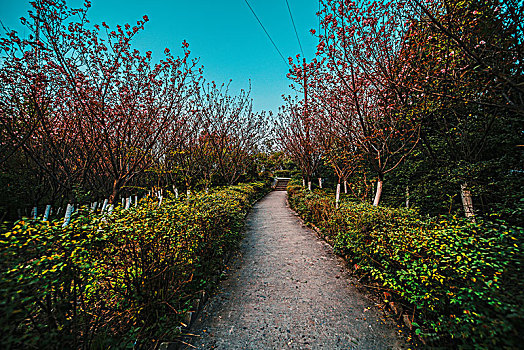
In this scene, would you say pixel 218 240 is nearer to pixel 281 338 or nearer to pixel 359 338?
pixel 281 338

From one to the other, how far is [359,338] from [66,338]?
2.77m

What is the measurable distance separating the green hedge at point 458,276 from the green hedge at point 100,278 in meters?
2.68

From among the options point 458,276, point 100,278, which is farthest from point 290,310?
point 100,278

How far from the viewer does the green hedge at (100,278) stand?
1.27 m

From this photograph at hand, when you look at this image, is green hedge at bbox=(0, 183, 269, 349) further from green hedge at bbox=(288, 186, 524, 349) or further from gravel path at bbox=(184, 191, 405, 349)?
green hedge at bbox=(288, 186, 524, 349)

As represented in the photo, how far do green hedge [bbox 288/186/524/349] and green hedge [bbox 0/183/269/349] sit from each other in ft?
8.79

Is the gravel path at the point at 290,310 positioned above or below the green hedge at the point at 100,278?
below

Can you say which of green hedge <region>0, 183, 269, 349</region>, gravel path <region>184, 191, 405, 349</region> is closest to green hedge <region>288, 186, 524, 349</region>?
gravel path <region>184, 191, 405, 349</region>

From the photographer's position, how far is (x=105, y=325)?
1882 mm

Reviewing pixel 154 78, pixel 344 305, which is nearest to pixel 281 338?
pixel 344 305

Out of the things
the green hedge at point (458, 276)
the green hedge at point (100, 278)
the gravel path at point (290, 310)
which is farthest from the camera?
the gravel path at point (290, 310)

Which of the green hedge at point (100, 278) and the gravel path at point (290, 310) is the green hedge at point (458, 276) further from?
the green hedge at point (100, 278)

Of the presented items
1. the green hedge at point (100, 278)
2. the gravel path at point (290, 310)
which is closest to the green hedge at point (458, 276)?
the gravel path at point (290, 310)

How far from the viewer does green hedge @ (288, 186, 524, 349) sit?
4.64 feet
